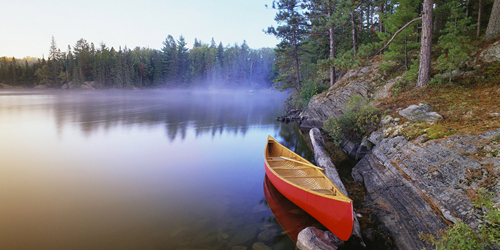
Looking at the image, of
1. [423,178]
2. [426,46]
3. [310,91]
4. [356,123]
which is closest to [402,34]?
[426,46]

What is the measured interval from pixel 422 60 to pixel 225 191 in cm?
896

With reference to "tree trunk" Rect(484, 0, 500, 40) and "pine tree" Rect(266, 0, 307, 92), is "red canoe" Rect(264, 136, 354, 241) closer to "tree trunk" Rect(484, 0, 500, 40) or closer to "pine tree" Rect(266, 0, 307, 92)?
"tree trunk" Rect(484, 0, 500, 40)

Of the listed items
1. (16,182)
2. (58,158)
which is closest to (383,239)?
(16,182)

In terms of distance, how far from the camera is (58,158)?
9.83 metres

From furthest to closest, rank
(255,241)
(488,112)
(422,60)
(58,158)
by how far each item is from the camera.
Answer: (58,158), (422,60), (488,112), (255,241)

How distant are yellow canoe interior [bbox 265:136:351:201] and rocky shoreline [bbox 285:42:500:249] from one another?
1190 mm

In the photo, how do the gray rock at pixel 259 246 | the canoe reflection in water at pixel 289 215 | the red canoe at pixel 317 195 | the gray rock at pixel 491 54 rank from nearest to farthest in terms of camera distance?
the red canoe at pixel 317 195 < the gray rock at pixel 259 246 < the canoe reflection in water at pixel 289 215 < the gray rock at pixel 491 54

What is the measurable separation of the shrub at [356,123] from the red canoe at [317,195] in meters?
3.06

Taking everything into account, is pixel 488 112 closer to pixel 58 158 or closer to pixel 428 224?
pixel 428 224

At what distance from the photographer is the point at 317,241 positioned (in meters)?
4.12

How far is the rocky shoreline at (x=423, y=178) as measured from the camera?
12.5 ft

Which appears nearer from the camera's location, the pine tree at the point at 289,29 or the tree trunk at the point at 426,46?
the tree trunk at the point at 426,46

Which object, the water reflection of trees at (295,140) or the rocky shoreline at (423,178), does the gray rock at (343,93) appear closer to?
the water reflection of trees at (295,140)

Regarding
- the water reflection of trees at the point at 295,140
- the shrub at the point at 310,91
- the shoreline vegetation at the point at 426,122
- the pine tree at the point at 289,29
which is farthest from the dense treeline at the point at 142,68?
the shoreline vegetation at the point at 426,122
